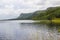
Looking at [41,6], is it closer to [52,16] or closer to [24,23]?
[52,16]

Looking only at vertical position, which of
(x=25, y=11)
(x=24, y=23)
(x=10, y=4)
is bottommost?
(x=24, y=23)

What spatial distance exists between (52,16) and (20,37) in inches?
19.4

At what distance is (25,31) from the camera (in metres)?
1.67

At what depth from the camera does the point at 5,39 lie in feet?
5.49

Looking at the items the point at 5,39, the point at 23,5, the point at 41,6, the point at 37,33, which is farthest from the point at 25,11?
the point at 5,39

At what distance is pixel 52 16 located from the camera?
1604mm

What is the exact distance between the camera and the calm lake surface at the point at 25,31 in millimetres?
1601

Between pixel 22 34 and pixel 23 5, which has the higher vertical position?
pixel 23 5

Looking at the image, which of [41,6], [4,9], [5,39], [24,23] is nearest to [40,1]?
[41,6]

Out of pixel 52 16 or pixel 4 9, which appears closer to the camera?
pixel 52 16

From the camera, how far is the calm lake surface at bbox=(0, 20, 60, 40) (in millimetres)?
1601

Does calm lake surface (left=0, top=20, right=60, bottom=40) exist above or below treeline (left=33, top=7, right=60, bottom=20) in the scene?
below

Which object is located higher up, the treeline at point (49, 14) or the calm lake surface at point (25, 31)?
the treeline at point (49, 14)

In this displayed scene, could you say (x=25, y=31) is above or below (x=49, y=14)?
below
